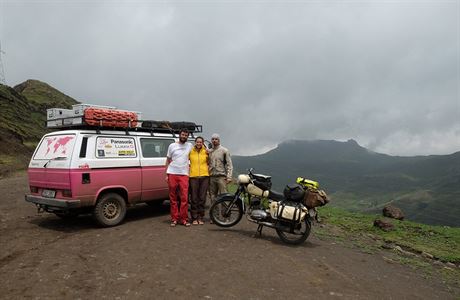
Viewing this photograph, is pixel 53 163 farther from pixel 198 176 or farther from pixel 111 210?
pixel 198 176

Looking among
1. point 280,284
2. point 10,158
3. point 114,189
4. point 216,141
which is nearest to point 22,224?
point 114,189

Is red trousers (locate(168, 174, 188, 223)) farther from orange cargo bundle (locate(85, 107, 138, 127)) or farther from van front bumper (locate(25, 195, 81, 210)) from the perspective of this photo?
van front bumper (locate(25, 195, 81, 210))

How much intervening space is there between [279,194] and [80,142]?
4.58 metres

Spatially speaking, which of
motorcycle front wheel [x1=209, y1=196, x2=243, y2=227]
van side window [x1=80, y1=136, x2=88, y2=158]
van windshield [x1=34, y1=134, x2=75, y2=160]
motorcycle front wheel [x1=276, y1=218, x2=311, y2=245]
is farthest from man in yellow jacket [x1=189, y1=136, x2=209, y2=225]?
van windshield [x1=34, y1=134, x2=75, y2=160]

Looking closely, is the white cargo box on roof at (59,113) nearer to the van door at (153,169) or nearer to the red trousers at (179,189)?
the van door at (153,169)

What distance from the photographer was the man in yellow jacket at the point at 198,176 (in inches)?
339

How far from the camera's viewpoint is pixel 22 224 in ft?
28.7

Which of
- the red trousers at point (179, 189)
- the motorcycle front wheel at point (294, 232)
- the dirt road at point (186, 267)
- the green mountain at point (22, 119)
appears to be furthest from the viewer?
the green mountain at point (22, 119)

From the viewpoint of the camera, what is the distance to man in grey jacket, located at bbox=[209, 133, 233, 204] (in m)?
8.97

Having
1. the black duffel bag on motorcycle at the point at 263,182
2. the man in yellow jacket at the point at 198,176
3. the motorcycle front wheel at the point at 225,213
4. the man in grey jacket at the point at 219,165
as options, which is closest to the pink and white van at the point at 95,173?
the man in yellow jacket at the point at 198,176

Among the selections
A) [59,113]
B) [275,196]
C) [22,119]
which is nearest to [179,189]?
[275,196]

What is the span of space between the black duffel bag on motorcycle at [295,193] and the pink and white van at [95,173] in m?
3.66

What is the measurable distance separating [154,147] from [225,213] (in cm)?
275

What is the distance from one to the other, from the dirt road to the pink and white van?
68cm
